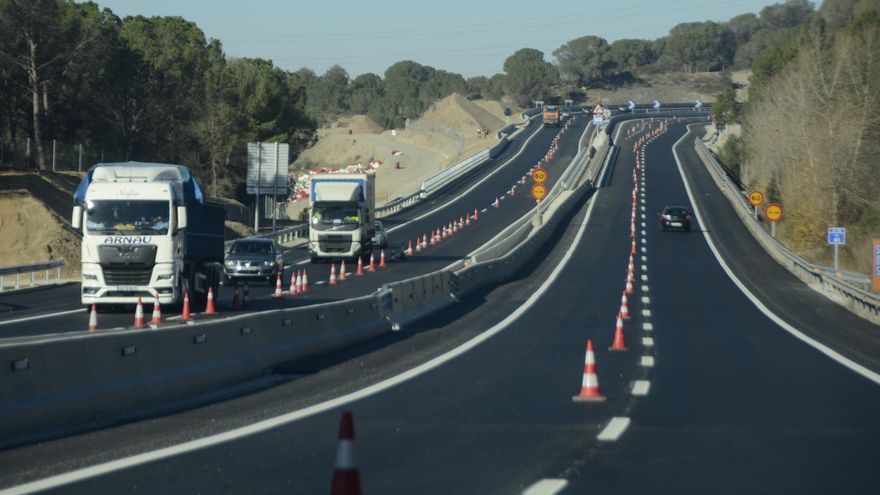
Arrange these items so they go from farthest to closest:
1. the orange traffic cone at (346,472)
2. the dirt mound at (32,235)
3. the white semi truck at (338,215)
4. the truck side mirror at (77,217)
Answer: the white semi truck at (338,215) < the dirt mound at (32,235) < the truck side mirror at (77,217) < the orange traffic cone at (346,472)

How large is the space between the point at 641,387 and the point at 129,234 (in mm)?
16101

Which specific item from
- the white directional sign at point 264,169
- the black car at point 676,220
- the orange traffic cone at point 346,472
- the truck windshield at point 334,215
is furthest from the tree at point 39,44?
the orange traffic cone at point 346,472

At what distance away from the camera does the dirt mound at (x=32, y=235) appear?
2024 inches

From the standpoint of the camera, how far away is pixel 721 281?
1881 inches

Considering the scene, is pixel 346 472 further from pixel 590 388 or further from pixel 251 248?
pixel 251 248

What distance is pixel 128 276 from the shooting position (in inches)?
1164

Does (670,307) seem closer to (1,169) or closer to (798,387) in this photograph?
(798,387)

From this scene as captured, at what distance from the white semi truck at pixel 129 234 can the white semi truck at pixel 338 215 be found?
23089 mm

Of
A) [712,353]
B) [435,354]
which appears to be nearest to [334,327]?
[435,354]

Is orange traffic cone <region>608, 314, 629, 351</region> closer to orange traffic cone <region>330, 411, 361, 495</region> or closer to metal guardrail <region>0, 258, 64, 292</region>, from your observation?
orange traffic cone <region>330, 411, 361, 495</region>

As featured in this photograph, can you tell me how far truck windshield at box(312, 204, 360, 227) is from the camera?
5338cm

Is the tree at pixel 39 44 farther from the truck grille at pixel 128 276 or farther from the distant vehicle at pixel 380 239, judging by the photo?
the truck grille at pixel 128 276

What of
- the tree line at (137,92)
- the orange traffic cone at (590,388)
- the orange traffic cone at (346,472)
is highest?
the tree line at (137,92)

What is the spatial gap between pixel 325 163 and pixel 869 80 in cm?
11778
